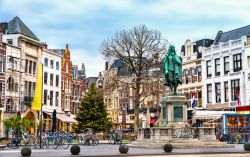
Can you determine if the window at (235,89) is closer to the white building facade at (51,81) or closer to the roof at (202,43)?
the roof at (202,43)

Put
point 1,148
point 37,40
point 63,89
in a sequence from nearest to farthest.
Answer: point 1,148 < point 37,40 < point 63,89

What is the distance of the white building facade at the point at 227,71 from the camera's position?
6097 cm

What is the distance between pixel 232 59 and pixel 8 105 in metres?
31.5

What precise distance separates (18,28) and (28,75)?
7223 millimetres

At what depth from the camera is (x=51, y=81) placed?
3095 inches

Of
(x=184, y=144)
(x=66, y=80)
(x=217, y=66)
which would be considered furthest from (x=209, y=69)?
(x=184, y=144)

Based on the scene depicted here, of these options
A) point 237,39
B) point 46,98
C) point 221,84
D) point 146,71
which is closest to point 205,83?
point 221,84

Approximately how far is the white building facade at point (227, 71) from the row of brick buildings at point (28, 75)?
24.8 meters

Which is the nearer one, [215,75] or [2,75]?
[2,75]

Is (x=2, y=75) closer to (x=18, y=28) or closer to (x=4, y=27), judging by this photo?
(x=18, y=28)

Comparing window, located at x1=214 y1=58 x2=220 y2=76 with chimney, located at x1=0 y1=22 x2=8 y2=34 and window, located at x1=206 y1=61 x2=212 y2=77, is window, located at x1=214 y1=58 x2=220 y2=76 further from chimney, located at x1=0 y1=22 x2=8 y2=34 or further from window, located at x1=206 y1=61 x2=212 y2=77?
chimney, located at x1=0 y1=22 x2=8 y2=34

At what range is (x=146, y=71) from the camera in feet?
193

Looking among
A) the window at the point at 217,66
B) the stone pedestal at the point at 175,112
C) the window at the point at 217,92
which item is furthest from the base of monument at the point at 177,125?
the window at the point at 217,66

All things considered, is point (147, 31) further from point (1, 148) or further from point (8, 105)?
point (1, 148)
